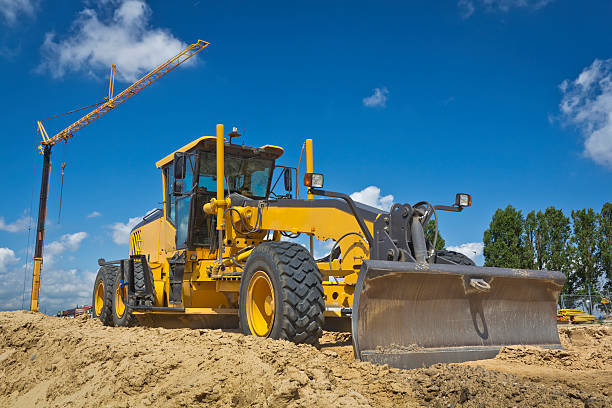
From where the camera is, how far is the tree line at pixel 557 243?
119ft

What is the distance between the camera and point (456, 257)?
745cm

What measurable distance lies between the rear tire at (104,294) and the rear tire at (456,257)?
20.9 feet

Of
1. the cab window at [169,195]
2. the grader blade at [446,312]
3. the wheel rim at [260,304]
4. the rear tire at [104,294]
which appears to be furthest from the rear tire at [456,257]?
the rear tire at [104,294]

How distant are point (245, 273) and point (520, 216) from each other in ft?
114

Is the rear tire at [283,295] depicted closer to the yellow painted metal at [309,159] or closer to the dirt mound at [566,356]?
the dirt mound at [566,356]

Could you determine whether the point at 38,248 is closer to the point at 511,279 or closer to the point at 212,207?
the point at 212,207

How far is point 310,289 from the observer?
5.81 metres

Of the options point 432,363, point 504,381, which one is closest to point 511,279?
point 432,363

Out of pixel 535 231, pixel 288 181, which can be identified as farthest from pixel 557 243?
pixel 288 181

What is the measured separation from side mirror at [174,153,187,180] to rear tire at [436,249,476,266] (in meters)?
4.11

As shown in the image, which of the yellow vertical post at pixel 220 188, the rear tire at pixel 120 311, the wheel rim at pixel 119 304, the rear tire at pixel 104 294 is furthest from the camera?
the rear tire at pixel 104 294

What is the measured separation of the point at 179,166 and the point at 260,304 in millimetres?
3124

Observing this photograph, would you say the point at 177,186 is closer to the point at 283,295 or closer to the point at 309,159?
the point at 309,159

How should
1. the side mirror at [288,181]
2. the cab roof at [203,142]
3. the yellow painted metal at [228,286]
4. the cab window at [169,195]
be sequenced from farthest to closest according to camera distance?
1. the cab window at [169,195]
2. the side mirror at [288,181]
3. the cab roof at [203,142]
4. the yellow painted metal at [228,286]
